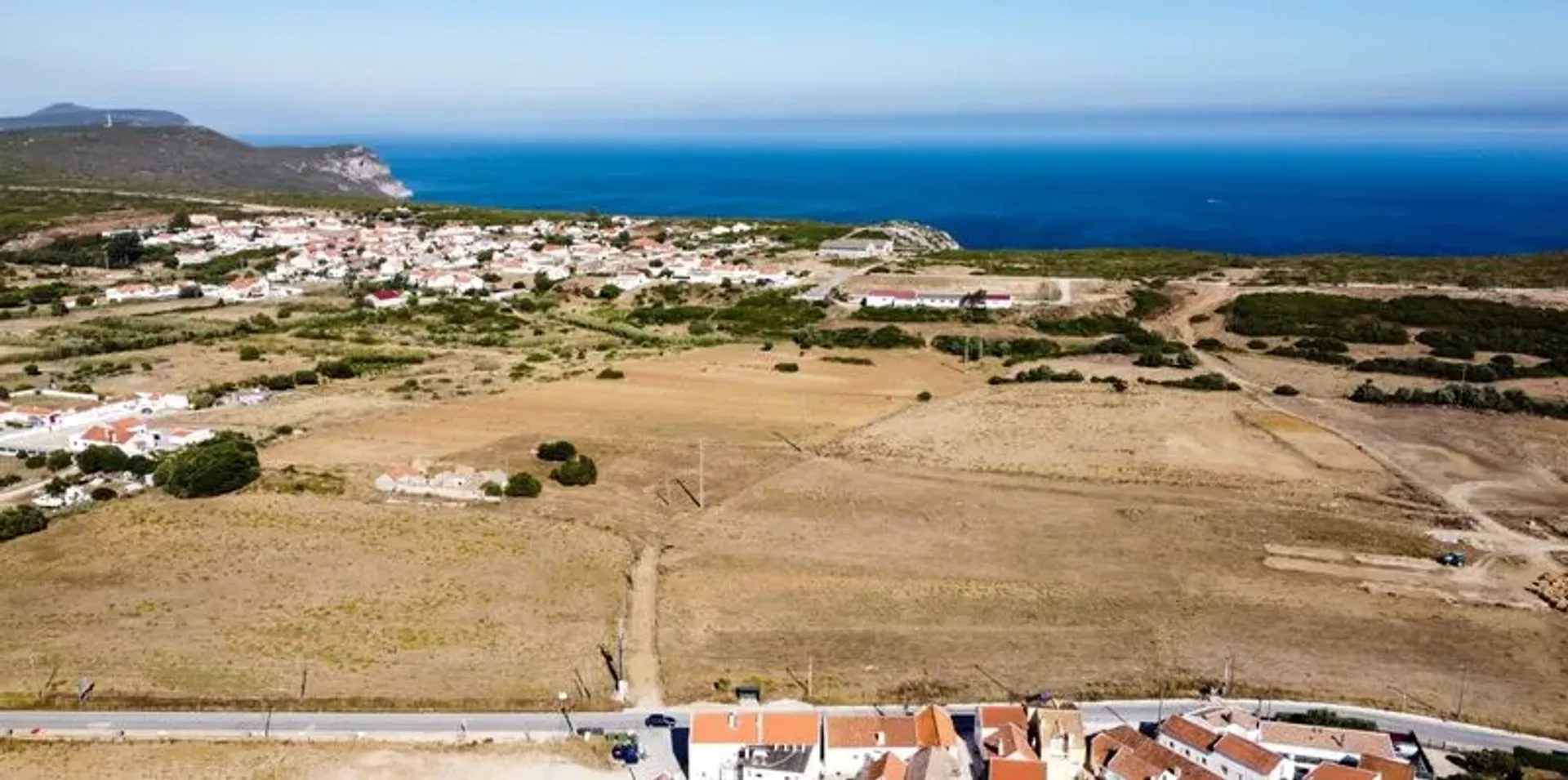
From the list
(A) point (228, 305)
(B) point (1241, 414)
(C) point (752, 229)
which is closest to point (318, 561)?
(B) point (1241, 414)

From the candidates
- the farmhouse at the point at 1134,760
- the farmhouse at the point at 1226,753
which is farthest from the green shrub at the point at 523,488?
the farmhouse at the point at 1226,753

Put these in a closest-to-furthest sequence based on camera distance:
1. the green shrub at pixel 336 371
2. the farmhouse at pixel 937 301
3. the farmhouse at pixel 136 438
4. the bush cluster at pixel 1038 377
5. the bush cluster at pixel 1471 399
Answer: the farmhouse at pixel 136 438 < the bush cluster at pixel 1471 399 < the bush cluster at pixel 1038 377 < the green shrub at pixel 336 371 < the farmhouse at pixel 937 301

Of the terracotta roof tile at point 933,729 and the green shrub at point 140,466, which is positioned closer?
the terracotta roof tile at point 933,729

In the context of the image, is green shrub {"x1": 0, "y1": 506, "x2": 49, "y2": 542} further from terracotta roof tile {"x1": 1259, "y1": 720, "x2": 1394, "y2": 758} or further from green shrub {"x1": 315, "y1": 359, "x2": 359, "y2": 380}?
terracotta roof tile {"x1": 1259, "y1": 720, "x2": 1394, "y2": 758}

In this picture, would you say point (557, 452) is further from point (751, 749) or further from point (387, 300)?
point (387, 300)

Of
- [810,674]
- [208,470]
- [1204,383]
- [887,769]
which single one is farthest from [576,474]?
[1204,383]

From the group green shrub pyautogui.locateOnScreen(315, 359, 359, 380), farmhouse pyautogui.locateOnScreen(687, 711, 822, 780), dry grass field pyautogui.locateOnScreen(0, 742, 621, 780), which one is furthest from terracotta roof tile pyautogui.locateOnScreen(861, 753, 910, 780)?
green shrub pyautogui.locateOnScreen(315, 359, 359, 380)

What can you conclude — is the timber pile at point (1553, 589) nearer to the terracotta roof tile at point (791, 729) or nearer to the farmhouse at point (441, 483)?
the terracotta roof tile at point (791, 729)
